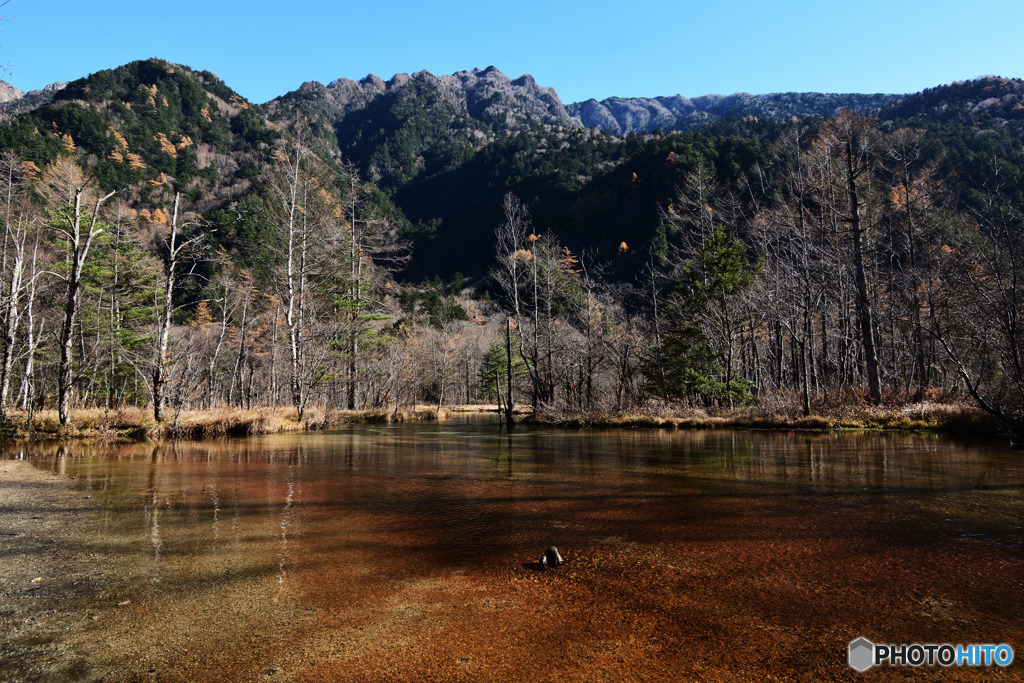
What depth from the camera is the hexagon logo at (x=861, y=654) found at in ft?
7.83

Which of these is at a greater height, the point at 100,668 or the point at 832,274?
the point at 832,274

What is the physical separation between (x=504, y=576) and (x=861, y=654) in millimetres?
2133

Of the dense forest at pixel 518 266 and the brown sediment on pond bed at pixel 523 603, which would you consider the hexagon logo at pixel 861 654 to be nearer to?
the brown sediment on pond bed at pixel 523 603

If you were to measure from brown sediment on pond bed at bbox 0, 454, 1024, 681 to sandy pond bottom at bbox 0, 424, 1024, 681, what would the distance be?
18mm

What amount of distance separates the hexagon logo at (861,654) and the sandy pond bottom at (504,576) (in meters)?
0.04

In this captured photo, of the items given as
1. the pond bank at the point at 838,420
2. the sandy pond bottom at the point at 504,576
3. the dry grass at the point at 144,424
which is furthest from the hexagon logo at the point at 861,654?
the dry grass at the point at 144,424

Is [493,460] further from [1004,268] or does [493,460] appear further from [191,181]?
[191,181]

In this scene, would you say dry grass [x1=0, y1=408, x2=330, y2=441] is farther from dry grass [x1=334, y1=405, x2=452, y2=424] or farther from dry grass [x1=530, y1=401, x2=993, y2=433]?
dry grass [x1=530, y1=401, x2=993, y2=433]

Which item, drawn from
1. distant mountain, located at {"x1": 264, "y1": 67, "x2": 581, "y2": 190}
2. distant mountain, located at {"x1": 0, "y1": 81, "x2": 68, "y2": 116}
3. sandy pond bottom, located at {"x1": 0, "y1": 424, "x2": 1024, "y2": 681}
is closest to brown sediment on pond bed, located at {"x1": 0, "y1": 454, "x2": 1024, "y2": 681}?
sandy pond bottom, located at {"x1": 0, "y1": 424, "x2": 1024, "y2": 681}

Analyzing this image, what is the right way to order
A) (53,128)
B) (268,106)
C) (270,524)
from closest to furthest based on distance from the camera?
1. (270,524)
2. (53,128)
3. (268,106)

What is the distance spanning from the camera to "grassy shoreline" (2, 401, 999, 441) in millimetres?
13727

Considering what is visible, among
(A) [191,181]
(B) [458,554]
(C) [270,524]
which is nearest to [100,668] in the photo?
(B) [458,554]

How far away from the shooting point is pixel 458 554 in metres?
4.10

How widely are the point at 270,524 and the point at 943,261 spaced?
81.4 ft
